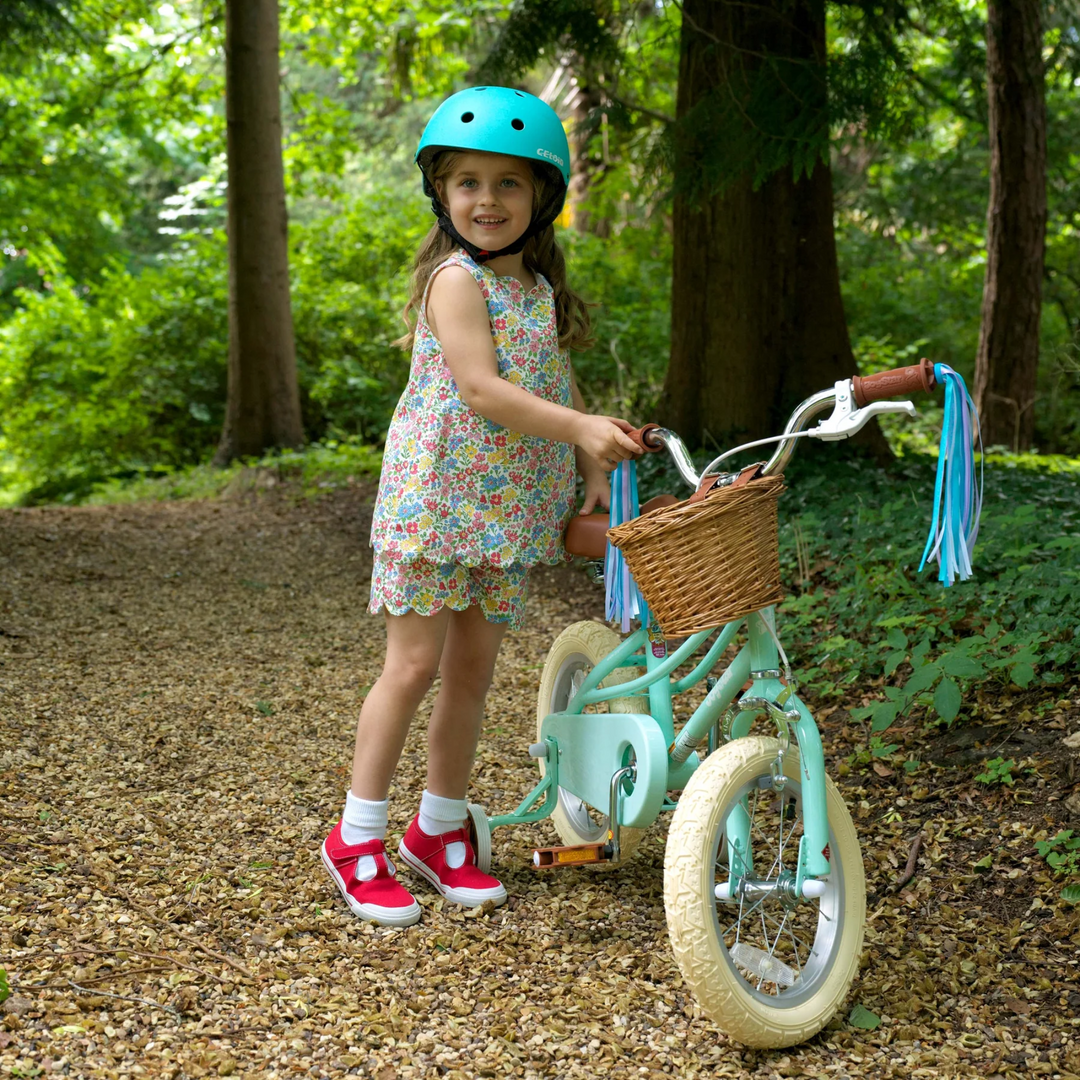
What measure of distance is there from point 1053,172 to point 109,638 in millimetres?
11267

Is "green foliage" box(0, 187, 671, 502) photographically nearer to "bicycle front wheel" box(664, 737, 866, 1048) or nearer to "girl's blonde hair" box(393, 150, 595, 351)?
"girl's blonde hair" box(393, 150, 595, 351)

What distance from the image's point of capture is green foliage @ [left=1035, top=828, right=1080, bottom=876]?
241 centimetres

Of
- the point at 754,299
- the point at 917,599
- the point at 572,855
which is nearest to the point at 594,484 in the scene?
the point at 572,855

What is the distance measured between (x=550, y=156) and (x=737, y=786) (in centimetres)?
125

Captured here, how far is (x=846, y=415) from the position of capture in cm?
178

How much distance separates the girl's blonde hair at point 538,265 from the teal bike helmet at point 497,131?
0.03m

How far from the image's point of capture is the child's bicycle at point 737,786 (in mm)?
1853

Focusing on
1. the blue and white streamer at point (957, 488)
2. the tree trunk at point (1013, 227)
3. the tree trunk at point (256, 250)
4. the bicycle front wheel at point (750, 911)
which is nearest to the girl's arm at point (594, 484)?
the bicycle front wheel at point (750, 911)

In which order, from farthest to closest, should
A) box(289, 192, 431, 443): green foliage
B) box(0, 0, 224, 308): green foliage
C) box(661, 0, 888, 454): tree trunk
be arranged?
1. box(0, 0, 224, 308): green foliage
2. box(289, 192, 431, 443): green foliage
3. box(661, 0, 888, 454): tree trunk

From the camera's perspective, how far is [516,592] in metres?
2.42

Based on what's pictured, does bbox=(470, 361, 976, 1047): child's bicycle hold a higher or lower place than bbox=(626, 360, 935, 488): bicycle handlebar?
lower

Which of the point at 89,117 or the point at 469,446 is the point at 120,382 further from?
the point at 469,446

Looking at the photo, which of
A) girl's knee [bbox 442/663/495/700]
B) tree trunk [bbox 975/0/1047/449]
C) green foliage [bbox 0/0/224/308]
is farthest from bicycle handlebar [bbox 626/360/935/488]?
green foliage [bbox 0/0/224/308]

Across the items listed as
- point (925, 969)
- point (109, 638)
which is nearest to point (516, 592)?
point (925, 969)
